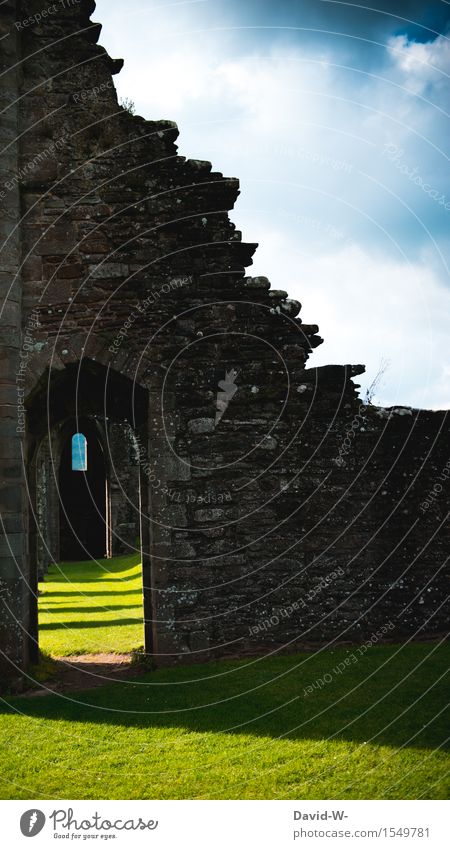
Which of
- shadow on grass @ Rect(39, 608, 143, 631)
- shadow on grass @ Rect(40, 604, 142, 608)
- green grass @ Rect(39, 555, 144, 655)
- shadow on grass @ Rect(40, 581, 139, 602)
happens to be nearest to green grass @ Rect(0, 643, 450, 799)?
green grass @ Rect(39, 555, 144, 655)

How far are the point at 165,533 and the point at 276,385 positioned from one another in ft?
7.61

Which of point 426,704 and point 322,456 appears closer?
point 426,704

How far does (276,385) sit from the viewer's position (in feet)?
28.0

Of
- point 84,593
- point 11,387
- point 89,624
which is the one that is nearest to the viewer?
point 11,387

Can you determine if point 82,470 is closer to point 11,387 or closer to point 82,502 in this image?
point 82,502

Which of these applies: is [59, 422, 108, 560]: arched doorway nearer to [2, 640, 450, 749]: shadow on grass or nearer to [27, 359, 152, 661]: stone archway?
[27, 359, 152, 661]: stone archway

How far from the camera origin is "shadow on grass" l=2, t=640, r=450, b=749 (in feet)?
18.4

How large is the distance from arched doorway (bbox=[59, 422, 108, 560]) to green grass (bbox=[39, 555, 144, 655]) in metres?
8.52

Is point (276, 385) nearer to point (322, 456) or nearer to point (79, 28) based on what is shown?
point (322, 456)

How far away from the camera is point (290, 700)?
6391 mm

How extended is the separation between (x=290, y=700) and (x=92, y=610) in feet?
27.8

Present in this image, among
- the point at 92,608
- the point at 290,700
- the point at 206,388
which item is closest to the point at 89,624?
the point at 92,608
